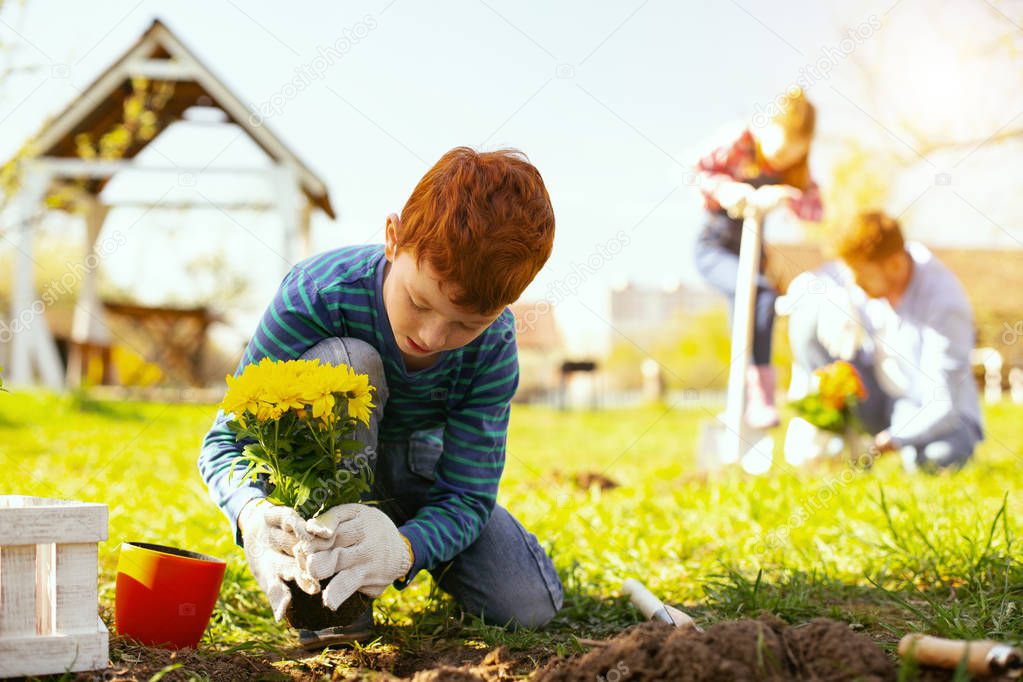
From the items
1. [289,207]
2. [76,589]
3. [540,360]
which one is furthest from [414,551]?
[540,360]

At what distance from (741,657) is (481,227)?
2.80 ft

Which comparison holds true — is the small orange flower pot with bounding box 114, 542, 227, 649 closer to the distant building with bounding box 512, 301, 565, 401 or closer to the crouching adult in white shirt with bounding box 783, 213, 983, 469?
the crouching adult in white shirt with bounding box 783, 213, 983, 469

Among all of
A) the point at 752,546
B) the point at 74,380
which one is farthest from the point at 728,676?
the point at 74,380

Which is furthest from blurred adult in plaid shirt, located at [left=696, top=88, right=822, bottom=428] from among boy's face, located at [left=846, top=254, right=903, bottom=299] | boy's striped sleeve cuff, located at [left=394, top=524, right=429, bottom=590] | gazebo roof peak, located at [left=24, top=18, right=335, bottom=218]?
gazebo roof peak, located at [left=24, top=18, right=335, bottom=218]

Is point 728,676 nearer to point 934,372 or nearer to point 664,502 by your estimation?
point 664,502

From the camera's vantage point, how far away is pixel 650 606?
205 cm

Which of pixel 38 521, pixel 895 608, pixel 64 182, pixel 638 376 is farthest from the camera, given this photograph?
pixel 638 376

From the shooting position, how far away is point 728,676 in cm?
124

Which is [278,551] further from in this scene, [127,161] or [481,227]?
[127,161]

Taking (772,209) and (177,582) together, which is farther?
(772,209)

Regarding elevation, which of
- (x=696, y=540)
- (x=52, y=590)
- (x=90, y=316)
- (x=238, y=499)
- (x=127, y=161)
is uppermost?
(x=127, y=161)

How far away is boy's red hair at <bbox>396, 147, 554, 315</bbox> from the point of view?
1.66 metres

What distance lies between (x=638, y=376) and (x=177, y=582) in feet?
57.7

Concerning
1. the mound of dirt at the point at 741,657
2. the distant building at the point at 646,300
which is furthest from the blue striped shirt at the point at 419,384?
the distant building at the point at 646,300
